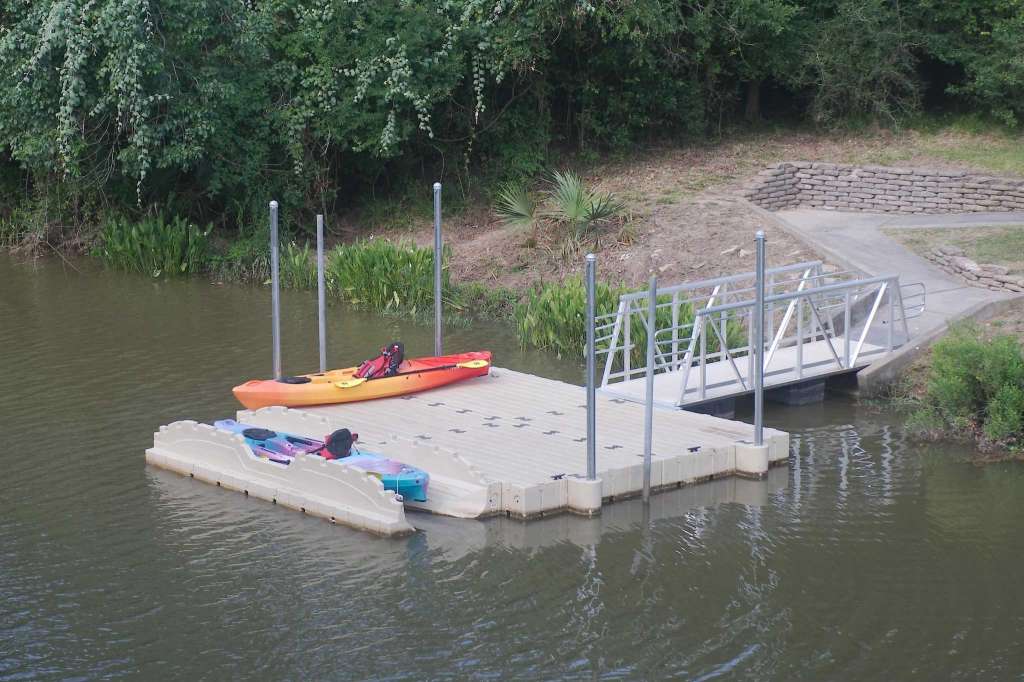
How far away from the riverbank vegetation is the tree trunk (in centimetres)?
1455

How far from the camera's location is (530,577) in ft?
37.7

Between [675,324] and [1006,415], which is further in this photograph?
[675,324]

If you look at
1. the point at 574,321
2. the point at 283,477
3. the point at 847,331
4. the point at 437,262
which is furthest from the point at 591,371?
the point at 574,321

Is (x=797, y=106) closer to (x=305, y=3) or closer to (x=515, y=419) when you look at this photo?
(x=305, y=3)

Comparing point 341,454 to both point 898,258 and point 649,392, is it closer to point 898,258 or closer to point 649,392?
point 649,392

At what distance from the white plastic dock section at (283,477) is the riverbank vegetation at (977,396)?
6.02 metres

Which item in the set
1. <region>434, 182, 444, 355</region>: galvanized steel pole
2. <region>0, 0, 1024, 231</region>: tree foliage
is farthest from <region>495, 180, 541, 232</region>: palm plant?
<region>434, 182, 444, 355</region>: galvanized steel pole

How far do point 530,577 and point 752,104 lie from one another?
19.8 metres

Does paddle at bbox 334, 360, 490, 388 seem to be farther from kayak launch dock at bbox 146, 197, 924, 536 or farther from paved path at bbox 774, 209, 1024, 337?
paved path at bbox 774, 209, 1024, 337

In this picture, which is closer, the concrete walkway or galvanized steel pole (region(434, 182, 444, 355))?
galvanized steel pole (region(434, 182, 444, 355))

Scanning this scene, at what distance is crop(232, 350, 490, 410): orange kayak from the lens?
1562cm

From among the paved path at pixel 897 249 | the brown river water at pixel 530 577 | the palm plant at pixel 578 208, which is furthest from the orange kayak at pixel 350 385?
the palm plant at pixel 578 208

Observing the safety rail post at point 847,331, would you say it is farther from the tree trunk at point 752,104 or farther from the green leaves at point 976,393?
the tree trunk at point 752,104

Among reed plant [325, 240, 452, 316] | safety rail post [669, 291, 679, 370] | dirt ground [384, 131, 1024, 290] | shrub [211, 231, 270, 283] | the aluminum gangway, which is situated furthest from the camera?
shrub [211, 231, 270, 283]
